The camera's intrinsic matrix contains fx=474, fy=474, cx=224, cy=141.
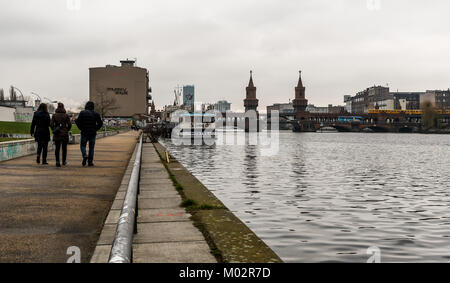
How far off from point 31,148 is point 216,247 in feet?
66.0

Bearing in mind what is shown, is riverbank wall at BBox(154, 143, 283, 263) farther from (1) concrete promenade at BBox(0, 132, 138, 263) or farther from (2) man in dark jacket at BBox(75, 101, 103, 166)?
(2) man in dark jacket at BBox(75, 101, 103, 166)

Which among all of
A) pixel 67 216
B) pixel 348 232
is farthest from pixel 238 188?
pixel 67 216

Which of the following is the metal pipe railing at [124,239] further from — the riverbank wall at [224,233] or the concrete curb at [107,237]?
the riverbank wall at [224,233]

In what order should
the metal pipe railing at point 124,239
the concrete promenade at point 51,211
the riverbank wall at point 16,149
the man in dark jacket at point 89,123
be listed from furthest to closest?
the riverbank wall at point 16,149
the man in dark jacket at point 89,123
the concrete promenade at point 51,211
the metal pipe railing at point 124,239

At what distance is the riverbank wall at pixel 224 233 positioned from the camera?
18.2 feet

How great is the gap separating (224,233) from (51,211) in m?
3.64

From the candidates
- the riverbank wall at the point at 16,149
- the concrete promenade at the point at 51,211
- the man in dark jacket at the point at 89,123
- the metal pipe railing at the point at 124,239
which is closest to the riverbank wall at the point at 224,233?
the metal pipe railing at the point at 124,239

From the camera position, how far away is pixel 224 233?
677 cm

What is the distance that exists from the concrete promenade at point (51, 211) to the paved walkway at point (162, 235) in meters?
0.22

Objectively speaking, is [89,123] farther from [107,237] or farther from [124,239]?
[124,239]

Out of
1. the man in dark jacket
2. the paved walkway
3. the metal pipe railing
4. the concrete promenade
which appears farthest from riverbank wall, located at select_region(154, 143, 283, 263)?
the man in dark jacket

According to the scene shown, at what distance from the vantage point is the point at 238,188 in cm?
1612

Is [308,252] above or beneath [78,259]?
beneath
